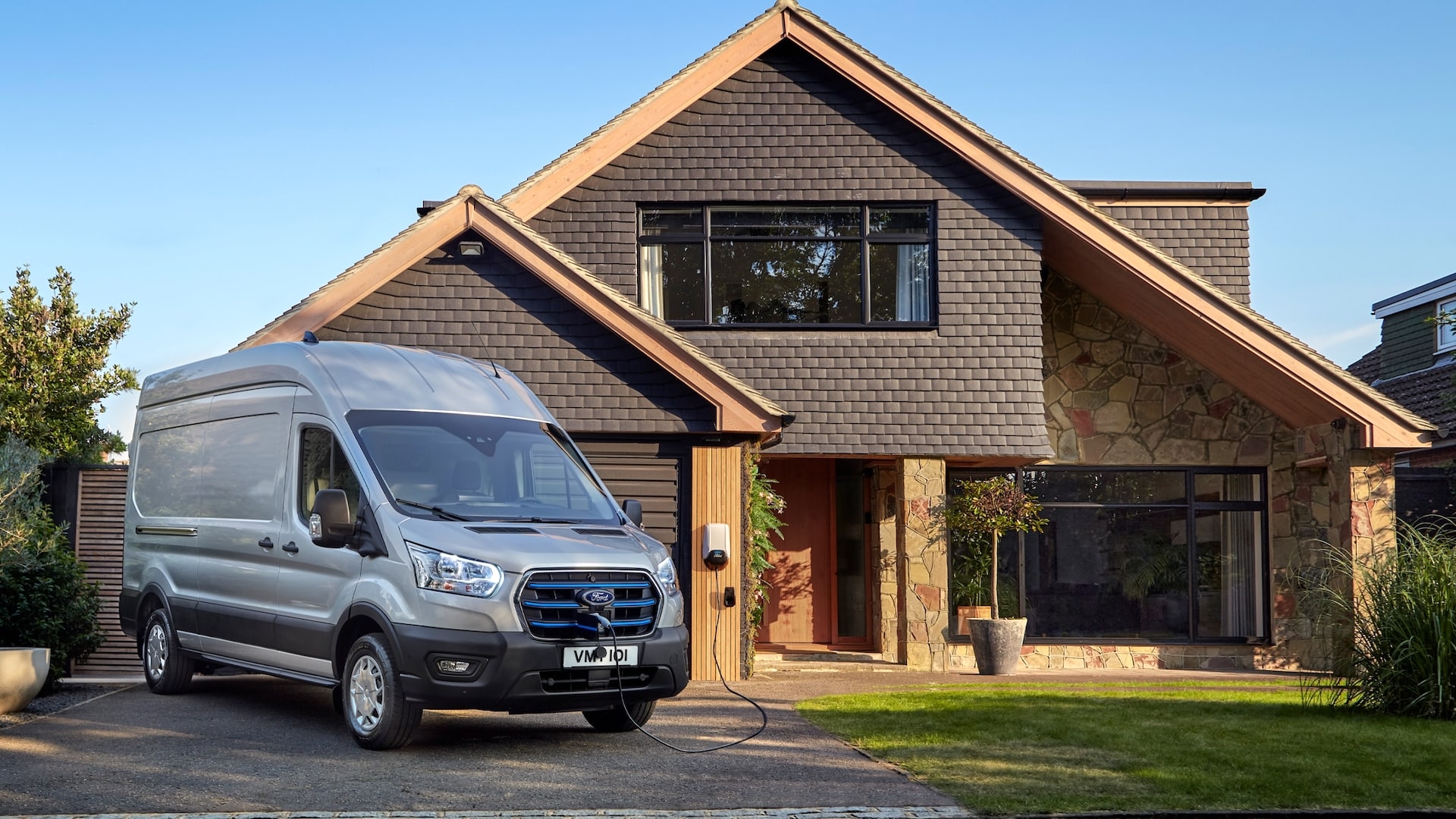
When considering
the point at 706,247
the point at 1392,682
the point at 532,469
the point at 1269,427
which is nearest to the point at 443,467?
the point at 532,469

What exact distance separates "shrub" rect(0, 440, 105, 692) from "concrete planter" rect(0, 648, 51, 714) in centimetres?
61

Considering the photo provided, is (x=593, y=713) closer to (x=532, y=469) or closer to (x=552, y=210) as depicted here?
(x=532, y=469)

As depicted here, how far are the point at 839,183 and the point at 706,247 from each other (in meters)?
1.79

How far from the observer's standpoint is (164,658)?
11.3m

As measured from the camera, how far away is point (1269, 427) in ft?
57.8

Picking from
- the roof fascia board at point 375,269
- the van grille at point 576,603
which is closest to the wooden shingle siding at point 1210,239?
the roof fascia board at point 375,269

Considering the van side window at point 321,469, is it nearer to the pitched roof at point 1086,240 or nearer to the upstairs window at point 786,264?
the pitched roof at point 1086,240

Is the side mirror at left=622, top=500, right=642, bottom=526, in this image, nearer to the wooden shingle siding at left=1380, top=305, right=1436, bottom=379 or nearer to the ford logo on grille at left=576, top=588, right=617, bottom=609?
the ford logo on grille at left=576, top=588, right=617, bottom=609

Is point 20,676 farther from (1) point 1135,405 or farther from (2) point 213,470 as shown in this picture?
(1) point 1135,405

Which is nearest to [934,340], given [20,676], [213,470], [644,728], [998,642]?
[998,642]

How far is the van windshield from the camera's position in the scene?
29.3ft

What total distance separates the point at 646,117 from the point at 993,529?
20.7 ft

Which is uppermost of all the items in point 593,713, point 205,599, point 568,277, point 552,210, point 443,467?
point 552,210

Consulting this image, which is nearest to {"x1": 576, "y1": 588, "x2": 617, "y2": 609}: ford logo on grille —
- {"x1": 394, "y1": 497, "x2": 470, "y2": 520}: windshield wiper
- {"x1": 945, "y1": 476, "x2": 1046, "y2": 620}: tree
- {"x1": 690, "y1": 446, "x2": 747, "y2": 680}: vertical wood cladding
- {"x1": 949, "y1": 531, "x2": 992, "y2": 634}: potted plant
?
{"x1": 394, "y1": 497, "x2": 470, "y2": 520}: windshield wiper
